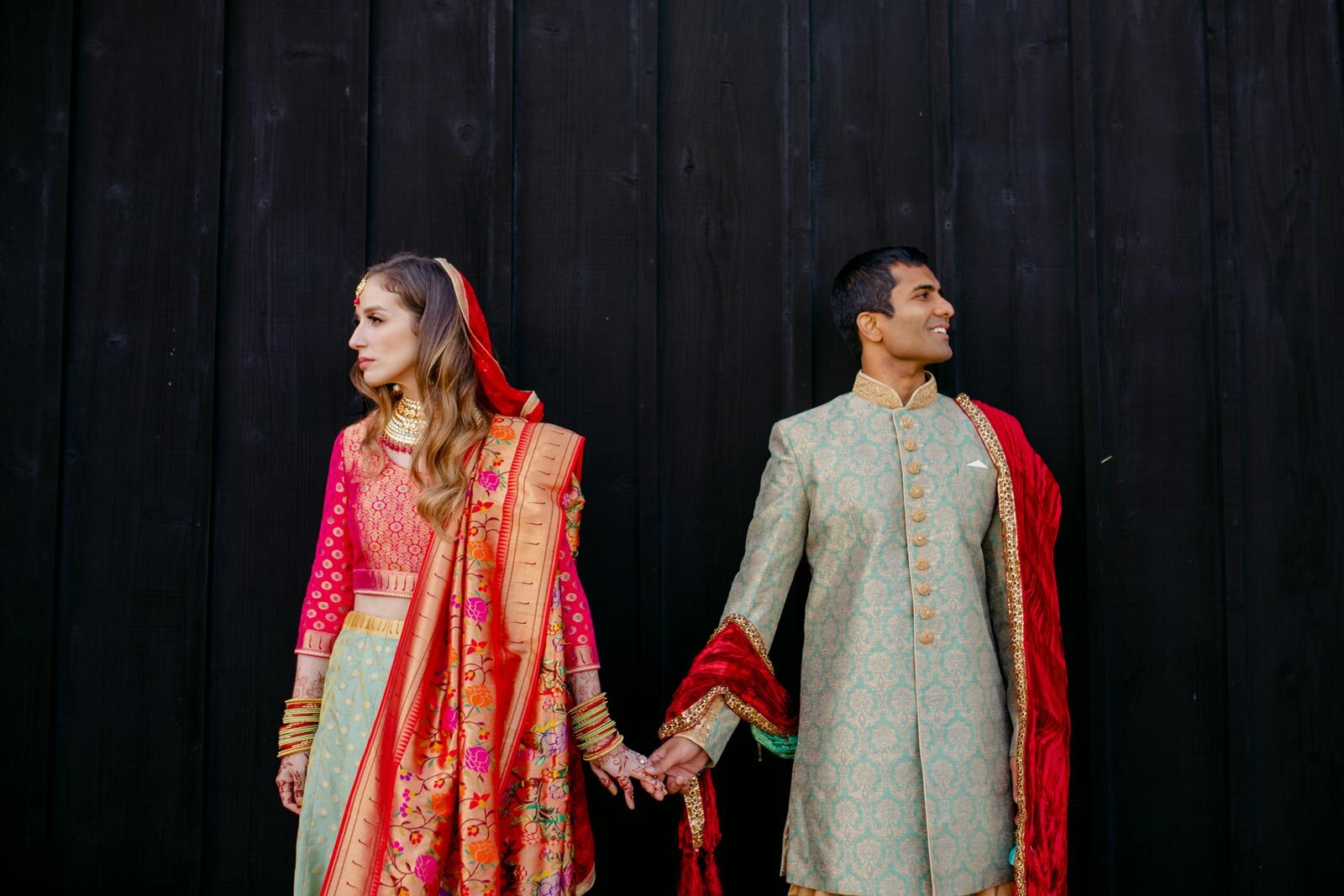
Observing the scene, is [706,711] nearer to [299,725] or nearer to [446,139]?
[299,725]

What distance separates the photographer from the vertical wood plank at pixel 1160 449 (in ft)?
9.45

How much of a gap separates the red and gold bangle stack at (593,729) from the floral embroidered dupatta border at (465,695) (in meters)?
0.13

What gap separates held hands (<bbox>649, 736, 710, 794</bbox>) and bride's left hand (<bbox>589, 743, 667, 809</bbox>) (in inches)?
0.6

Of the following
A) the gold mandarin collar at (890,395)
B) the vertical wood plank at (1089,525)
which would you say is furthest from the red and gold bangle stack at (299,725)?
the vertical wood plank at (1089,525)

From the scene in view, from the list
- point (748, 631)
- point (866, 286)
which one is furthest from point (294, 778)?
point (866, 286)

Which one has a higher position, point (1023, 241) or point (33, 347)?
point (1023, 241)

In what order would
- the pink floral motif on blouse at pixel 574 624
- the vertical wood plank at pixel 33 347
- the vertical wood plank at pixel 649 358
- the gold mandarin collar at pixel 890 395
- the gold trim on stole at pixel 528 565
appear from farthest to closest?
the vertical wood plank at pixel 649 358
the vertical wood plank at pixel 33 347
the gold mandarin collar at pixel 890 395
the pink floral motif on blouse at pixel 574 624
the gold trim on stole at pixel 528 565

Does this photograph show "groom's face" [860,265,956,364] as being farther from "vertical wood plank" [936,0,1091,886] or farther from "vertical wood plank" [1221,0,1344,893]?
"vertical wood plank" [1221,0,1344,893]

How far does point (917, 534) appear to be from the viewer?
230 centimetres

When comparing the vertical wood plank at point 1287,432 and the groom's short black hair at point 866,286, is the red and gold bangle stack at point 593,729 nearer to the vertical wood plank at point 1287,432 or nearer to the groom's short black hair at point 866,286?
the groom's short black hair at point 866,286

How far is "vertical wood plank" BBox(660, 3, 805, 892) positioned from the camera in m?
2.85

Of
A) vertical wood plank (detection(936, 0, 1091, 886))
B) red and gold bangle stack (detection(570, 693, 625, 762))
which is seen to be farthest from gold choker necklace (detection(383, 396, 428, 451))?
vertical wood plank (detection(936, 0, 1091, 886))

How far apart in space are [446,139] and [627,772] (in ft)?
5.65

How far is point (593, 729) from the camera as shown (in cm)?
224
